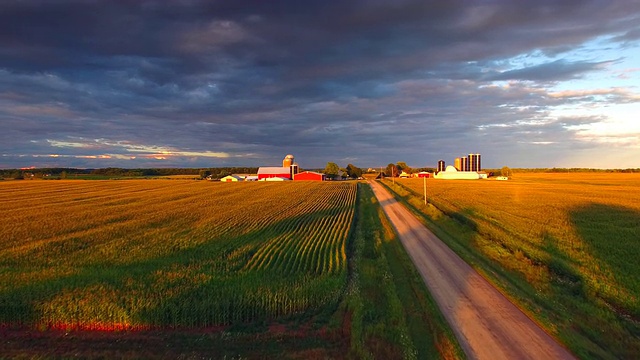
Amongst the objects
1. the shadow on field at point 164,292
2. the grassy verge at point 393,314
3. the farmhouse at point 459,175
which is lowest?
the grassy verge at point 393,314

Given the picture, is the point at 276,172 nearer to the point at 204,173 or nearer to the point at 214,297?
the point at 204,173

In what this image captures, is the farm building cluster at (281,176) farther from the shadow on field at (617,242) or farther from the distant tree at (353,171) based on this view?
the shadow on field at (617,242)

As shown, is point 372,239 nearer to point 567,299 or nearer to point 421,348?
point 567,299

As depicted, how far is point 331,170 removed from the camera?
177750mm

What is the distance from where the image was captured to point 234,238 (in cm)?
2725

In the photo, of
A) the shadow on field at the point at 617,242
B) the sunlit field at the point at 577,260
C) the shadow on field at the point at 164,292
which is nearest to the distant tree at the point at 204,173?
the sunlit field at the point at 577,260

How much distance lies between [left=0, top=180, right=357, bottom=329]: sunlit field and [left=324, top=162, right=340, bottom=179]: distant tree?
13802 centimetres

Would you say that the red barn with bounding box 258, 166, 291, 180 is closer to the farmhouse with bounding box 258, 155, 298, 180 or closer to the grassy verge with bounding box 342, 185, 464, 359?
the farmhouse with bounding box 258, 155, 298, 180

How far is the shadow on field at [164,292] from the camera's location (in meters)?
13.6

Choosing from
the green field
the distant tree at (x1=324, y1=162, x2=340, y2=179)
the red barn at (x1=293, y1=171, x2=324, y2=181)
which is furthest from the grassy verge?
the distant tree at (x1=324, y1=162, x2=340, y2=179)

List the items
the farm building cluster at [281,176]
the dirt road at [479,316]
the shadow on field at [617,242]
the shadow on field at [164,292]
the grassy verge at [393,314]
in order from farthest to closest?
the farm building cluster at [281,176] → the shadow on field at [617,242] → the shadow on field at [164,292] → the grassy verge at [393,314] → the dirt road at [479,316]

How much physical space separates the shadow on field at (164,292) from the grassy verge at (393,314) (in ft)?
4.74

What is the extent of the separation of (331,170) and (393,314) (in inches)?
6460

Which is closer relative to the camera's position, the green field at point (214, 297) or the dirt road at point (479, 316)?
the dirt road at point (479, 316)
